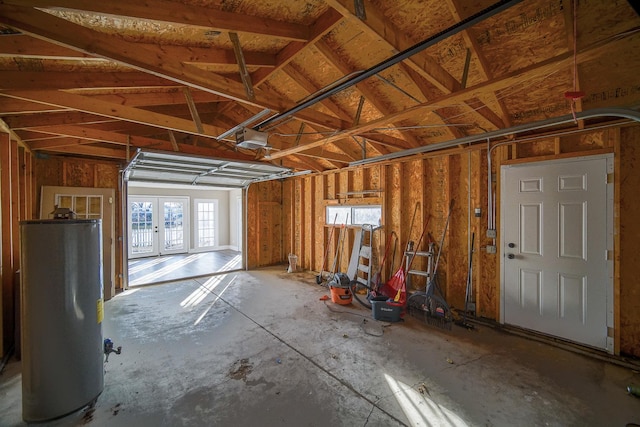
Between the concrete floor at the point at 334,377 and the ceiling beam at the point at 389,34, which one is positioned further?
the concrete floor at the point at 334,377

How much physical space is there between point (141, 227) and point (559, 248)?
422 inches

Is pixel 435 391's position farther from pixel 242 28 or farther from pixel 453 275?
pixel 242 28

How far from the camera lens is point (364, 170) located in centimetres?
558

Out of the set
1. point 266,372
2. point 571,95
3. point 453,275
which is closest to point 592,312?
point 453,275

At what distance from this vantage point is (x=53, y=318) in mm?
2061

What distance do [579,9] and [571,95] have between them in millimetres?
871

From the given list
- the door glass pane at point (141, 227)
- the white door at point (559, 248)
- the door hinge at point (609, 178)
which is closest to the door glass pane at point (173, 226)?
the door glass pane at point (141, 227)

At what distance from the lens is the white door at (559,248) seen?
9.87ft

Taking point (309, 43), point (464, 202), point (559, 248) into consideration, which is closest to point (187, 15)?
point (309, 43)

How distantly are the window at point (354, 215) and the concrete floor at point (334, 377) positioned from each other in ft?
6.79

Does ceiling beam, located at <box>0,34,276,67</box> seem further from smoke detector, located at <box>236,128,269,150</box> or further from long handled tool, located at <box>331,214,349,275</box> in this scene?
long handled tool, located at <box>331,214,349,275</box>

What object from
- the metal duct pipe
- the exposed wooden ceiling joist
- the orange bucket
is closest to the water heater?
the exposed wooden ceiling joist

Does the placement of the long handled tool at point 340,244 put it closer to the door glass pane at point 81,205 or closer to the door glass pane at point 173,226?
the door glass pane at point 81,205

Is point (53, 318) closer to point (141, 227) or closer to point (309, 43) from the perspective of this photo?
point (309, 43)
